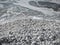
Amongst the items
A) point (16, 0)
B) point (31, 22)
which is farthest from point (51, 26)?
point (16, 0)

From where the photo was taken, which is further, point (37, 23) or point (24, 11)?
point (24, 11)

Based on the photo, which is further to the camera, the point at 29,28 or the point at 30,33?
the point at 29,28

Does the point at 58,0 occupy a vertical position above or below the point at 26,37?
above

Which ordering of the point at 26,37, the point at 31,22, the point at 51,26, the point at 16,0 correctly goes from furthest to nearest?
the point at 16,0
the point at 31,22
the point at 51,26
the point at 26,37

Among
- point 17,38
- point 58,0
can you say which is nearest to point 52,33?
point 17,38

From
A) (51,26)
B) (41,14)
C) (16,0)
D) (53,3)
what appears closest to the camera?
(51,26)

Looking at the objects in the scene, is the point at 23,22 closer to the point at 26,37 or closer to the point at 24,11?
the point at 26,37

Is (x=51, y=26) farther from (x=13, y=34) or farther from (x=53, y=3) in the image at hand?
(x=53, y=3)
